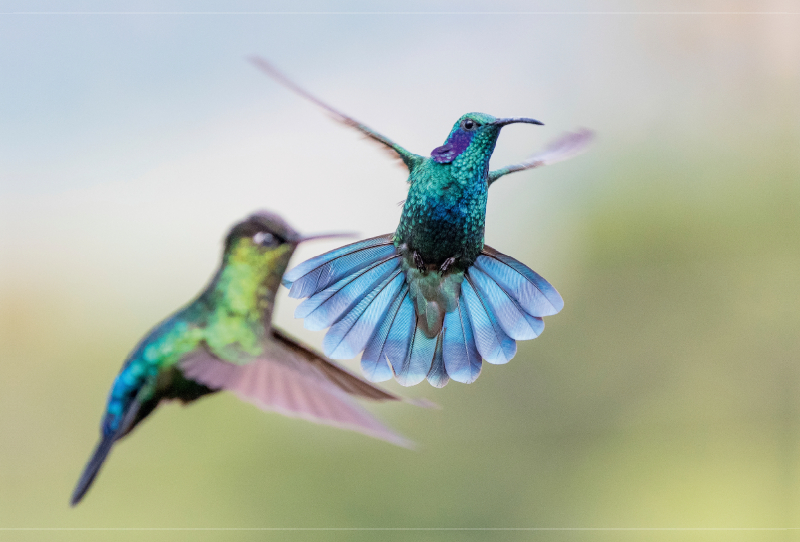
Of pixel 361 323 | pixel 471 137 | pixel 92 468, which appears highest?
pixel 471 137

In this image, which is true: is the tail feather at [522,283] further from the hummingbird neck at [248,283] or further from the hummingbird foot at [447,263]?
the hummingbird neck at [248,283]

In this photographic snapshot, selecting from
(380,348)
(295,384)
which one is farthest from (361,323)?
(295,384)

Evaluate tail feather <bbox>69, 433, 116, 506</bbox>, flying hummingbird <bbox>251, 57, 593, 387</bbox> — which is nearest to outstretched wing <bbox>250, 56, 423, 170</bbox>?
flying hummingbird <bbox>251, 57, 593, 387</bbox>

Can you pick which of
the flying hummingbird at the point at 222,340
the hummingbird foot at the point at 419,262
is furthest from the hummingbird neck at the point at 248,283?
the hummingbird foot at the point at 419,262

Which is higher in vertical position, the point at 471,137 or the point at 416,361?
the point at 471,137

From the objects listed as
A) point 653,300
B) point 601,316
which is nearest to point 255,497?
point 601,316

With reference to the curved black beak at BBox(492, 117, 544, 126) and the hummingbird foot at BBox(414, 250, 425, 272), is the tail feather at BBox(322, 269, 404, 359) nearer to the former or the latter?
the hummingbird foot at BBox(414, 250, 425, 272)

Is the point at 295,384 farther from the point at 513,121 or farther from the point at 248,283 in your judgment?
the point at 513,121
